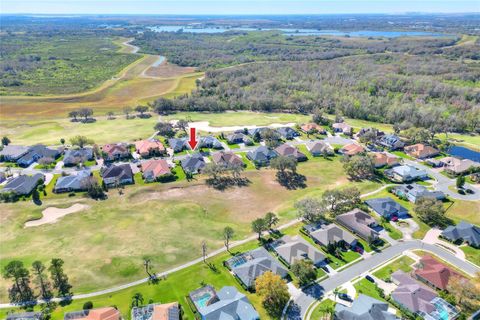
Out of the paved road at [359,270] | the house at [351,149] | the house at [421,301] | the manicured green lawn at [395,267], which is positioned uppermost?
the house at [351,149]

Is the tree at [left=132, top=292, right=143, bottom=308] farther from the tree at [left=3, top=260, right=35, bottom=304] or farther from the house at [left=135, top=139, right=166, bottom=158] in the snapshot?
the house at [left=135, top=139, right=166, bottom=158]

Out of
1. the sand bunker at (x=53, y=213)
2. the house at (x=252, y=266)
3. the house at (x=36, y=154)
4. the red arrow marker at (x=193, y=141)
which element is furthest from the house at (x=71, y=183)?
the house at (x=252, y=266)

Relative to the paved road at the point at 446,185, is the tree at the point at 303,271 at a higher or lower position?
higher

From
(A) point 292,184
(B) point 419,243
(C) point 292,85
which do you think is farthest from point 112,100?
(B) point 419,243

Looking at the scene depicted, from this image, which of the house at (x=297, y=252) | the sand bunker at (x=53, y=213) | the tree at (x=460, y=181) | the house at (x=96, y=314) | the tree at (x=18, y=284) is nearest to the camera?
the house at (x=96, y=314)

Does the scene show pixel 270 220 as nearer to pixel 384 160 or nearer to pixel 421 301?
pixel 421 301

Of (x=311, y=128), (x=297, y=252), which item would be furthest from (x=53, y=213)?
(x=311, y=128)

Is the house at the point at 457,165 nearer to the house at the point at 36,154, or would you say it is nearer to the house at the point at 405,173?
the house at the point at 405,173

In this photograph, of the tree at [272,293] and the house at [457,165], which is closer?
the tree at [272,293]
